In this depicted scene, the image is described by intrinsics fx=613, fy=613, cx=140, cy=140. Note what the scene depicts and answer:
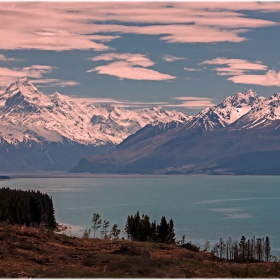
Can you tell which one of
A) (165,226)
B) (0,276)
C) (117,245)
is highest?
(165,226)

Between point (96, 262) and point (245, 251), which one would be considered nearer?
point (96, 262)

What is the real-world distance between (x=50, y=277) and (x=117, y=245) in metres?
18.0

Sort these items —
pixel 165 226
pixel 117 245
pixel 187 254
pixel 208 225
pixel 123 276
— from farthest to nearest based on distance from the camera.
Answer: pixel 208 225, pixel 165 226, pixel 117 245, pixel 187 254, pixel 123 276

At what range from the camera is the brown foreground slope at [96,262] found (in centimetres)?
3678

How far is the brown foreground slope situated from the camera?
36.8 m

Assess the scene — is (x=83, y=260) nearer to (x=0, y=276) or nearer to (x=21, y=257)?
(x=21, y=257)

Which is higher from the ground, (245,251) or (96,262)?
(245,251)

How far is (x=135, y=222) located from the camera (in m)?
111

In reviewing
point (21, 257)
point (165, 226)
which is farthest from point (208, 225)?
point (21, 257)

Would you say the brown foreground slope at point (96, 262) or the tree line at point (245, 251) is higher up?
the tree line at point (245, 251)

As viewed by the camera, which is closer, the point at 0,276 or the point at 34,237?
the point at 0,276

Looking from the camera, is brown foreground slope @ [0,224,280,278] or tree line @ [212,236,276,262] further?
tree line @ [212,236,276,262]

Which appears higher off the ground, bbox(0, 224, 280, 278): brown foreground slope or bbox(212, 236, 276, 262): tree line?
bbox(212, 236, 276, 262): tree line

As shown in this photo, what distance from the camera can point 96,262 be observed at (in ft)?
136
